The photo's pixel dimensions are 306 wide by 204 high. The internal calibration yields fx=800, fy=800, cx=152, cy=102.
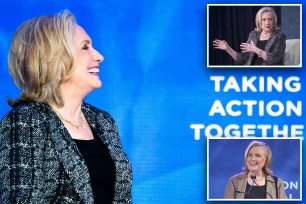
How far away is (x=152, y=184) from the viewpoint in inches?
128

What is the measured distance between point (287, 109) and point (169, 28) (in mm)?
575

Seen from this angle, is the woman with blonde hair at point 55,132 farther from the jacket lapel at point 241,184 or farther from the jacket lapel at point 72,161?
the jacket lapel at point 241,184

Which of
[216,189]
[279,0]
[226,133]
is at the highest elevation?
[279,0]

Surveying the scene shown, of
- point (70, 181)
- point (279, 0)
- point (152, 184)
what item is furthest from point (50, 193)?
point (279, 0)

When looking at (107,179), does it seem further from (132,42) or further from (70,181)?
(132,42)

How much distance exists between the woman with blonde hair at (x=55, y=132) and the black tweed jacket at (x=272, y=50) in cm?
130

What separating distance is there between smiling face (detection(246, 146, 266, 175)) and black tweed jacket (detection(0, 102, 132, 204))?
137 cm

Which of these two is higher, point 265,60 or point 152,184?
point 265,60

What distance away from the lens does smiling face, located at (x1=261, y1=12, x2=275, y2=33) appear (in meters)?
3.20

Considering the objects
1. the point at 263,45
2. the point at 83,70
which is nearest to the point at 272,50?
the point at 263,45

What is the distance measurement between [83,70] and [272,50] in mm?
1407

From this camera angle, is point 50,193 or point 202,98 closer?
point 50,193

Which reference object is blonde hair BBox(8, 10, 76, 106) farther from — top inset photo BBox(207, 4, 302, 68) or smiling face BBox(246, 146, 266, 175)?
smiling face BBox(246, 146, 266, 175)

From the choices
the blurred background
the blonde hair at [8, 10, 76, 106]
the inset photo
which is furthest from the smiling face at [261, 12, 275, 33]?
the blonde hair at [8, 10, 76, 106]
